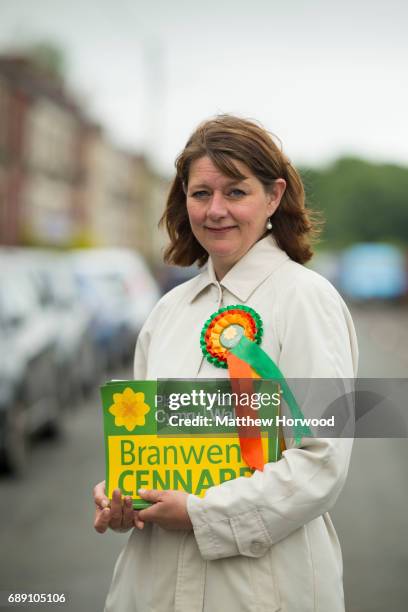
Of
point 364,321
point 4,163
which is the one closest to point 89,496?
point 364,321

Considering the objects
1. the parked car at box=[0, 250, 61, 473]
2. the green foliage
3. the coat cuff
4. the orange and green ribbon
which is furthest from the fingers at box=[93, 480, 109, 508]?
the green foliage

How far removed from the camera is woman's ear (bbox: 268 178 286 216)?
2.45 metres

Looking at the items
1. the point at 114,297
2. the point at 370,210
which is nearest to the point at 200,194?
the point at 114,297

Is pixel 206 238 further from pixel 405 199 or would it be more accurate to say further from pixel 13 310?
pixel 405 199

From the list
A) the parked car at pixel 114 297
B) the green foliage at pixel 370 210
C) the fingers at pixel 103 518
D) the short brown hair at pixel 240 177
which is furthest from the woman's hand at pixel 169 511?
the green foliage at pixel 370 210

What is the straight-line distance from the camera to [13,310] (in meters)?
8.60

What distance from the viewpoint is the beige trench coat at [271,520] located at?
215 centimetres

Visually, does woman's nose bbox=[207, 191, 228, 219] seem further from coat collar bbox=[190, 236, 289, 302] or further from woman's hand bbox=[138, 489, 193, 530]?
woman's hand bbox=[138, 489, 193, 530]

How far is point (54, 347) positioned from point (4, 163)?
2983 centimetres

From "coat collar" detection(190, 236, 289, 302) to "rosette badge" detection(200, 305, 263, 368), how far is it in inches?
2.3

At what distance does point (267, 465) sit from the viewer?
2188 millimetres

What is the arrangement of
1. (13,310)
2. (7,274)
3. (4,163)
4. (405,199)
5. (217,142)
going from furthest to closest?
(405,199) < (4,163) < (7,274) < (13,310) < (217,142)

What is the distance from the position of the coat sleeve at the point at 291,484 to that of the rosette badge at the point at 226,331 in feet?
0.30

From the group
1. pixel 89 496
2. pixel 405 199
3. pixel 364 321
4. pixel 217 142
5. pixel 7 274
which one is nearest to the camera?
pixel 217 142
